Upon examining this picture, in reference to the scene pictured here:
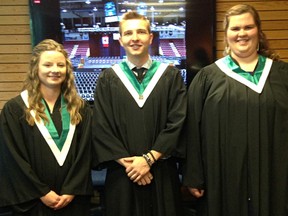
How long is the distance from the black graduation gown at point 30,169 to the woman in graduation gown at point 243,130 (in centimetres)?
78

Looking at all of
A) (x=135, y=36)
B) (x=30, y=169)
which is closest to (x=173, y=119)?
(x=135, y=36)

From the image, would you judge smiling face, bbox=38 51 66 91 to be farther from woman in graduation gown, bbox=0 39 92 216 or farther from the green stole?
the green stole

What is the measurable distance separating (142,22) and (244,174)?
1206mm

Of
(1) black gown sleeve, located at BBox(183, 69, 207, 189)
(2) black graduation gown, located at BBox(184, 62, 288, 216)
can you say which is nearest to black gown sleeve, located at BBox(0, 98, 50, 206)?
(1) black gown sleeve, located at BBox(183, 69, 207, 189)

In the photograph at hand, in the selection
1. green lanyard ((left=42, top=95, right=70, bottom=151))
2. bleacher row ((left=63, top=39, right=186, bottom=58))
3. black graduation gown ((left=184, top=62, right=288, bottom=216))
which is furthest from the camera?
bleacher row ((left=63, top=39, right=186, bottom=58))

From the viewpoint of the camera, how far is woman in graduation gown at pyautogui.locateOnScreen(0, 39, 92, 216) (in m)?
2.26

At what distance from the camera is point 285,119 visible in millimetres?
2227

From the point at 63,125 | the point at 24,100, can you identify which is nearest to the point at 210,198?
the point at 63,125

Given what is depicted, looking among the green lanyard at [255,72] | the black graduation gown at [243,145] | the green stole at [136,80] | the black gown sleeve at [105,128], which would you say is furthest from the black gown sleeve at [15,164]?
the green lanyard at [255,72]

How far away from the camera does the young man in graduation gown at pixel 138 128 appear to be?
2.30 meters

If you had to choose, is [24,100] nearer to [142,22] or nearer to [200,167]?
[142,22]

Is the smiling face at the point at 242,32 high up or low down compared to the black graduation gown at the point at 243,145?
up

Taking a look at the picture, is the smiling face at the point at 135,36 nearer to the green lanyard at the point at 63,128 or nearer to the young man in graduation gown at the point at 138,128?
the young man in graduation gown at the point at 138,128

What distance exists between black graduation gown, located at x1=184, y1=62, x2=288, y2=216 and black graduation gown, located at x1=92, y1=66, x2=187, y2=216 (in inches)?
6.5
